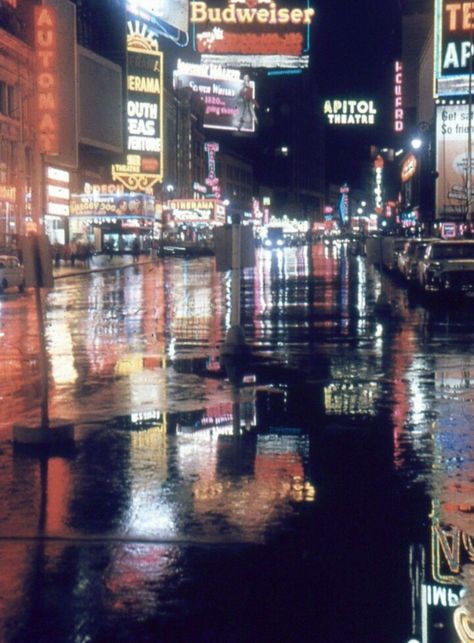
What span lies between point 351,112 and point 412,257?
142 m

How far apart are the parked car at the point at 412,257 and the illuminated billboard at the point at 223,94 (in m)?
86.6

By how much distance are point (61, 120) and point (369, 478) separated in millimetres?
62252

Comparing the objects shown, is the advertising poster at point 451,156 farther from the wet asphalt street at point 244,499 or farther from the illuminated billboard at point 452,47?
the wet asphalt street at point 244,499

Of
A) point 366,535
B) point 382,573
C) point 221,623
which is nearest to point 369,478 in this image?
point 366,535

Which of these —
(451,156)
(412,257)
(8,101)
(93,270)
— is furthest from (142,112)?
(412,257)

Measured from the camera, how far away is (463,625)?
547 cm

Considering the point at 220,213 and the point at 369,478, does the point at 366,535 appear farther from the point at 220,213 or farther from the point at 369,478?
the point at 220,213

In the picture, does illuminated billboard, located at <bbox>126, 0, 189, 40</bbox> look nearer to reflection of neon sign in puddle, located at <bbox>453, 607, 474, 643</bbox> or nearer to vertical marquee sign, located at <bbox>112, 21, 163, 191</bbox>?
vertical marquee sign, located at <bbox>112, 21, 163, 191</bbox>

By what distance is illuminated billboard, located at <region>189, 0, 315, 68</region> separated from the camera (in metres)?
64.2

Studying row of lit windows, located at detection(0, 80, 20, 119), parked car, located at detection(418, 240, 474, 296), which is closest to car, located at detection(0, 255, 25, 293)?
parked car, located at detection(418, 240, 474, 296)

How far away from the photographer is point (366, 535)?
7.28 m

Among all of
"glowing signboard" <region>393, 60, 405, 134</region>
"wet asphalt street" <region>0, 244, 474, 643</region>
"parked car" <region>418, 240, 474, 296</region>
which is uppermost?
"glowing signboard" <region>393, 60, 405, 134</region>

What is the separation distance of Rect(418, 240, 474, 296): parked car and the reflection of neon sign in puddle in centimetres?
2473

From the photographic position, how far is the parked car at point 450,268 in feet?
98.4
